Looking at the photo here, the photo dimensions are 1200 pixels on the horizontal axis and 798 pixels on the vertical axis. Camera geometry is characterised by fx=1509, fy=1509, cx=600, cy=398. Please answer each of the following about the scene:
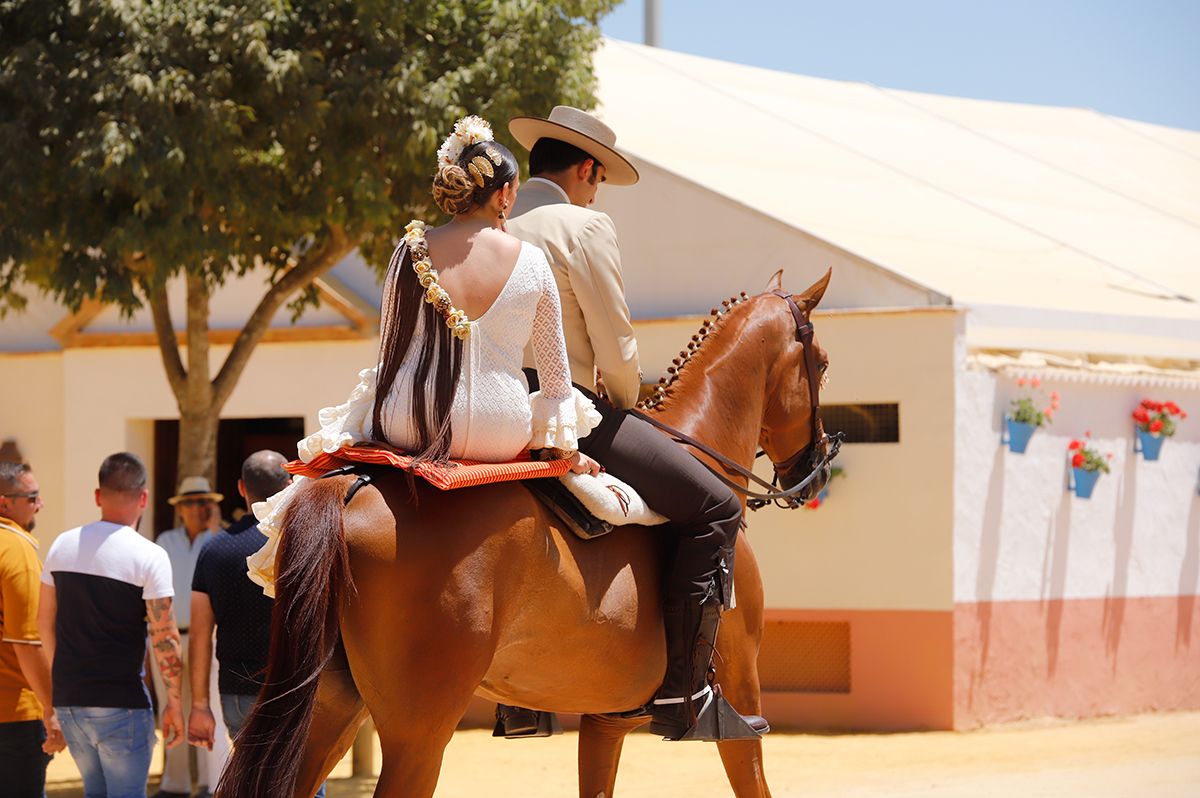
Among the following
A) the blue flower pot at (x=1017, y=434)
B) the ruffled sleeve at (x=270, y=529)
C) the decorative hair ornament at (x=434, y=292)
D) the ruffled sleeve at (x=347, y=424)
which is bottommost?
the blue flower pot at (x=1017, y=434)

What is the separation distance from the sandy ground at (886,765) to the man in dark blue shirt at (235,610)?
11.2ft

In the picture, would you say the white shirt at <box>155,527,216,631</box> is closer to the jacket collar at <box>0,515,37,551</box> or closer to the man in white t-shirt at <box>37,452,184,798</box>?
the jacket collar at <box>0,515,37,551</box>

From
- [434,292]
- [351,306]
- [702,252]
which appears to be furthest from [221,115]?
[434,292]

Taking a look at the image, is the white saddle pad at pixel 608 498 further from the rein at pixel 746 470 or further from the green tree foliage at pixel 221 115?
the green tree foliage at pixel 221 115

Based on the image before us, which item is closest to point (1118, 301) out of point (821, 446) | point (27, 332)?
point (821, 446)

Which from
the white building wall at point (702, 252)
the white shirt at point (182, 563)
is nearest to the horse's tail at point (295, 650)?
the white shirt at point (182, 563)

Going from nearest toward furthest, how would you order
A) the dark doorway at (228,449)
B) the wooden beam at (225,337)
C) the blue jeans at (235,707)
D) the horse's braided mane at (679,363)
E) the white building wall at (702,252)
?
the horse's braided mane at (679,363) < the blue jeans at (235,707) < the white building wall at (702,252) < the wooden beam at (225,337) < the dark doorway at (228,449)

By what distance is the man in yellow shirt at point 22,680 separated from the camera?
7023 millimetres

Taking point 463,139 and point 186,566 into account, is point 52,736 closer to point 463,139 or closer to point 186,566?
point 186,566

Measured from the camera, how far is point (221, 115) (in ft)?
35.6

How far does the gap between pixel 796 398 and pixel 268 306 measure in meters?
7.02

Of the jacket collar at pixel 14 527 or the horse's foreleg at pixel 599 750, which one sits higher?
the jacket collar at pixel 14 527

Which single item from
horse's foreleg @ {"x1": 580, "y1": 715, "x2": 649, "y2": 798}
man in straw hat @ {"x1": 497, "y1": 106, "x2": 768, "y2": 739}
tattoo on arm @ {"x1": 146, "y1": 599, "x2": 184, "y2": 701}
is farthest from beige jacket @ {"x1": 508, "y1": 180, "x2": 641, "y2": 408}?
tattoo on arm @ {"x1": 146, "y1": 599, "x2": 184, "y2": 701}

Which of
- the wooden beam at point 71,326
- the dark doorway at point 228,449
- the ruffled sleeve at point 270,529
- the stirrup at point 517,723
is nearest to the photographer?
the ruffled sleeve at point 270,529
